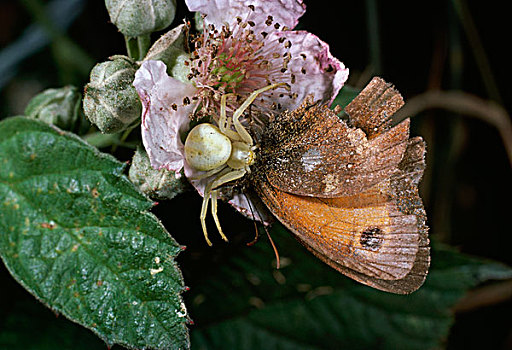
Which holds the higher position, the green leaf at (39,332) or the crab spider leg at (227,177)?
the crab spider leg at (227,177)

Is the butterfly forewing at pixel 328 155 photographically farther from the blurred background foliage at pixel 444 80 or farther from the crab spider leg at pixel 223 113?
the blurred background foliage at pixel 444 80

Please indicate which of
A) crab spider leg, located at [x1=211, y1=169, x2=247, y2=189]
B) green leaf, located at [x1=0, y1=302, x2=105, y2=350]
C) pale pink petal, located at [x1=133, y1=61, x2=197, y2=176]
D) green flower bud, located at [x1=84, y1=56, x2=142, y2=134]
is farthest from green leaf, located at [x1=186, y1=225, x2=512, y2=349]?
green flower bud, located at [x1=84, y1=56, x2=142, y2=134]

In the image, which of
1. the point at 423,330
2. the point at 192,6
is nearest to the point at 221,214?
the point at 192,6

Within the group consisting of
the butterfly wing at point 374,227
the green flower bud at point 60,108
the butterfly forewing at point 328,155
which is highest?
the green flower bud at point 60,108

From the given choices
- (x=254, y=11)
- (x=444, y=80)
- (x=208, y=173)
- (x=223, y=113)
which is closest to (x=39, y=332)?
(x=208, y=173)

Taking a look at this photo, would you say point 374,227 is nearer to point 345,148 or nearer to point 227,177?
point 345,148

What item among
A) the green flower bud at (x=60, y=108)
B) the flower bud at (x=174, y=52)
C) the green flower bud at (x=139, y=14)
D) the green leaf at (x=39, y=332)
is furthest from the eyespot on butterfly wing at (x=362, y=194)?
the green leaf at (x=39, y=332)

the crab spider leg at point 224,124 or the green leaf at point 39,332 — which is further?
the green leaf at point 39,332
